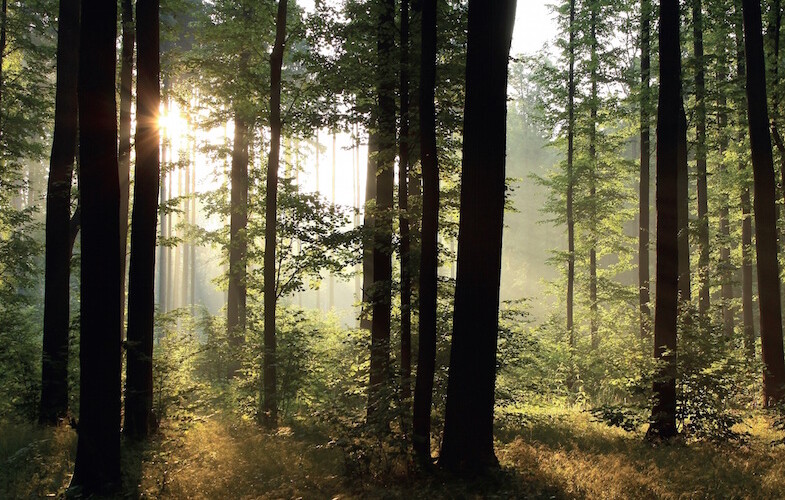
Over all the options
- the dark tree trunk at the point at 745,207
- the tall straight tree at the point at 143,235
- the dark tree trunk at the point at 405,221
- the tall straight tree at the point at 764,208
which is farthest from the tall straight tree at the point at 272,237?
the dark tree trunk at the point at 745,207

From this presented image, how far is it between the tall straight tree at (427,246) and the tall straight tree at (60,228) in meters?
8.43

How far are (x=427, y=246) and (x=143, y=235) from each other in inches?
224

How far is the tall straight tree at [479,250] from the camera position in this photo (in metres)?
7.09

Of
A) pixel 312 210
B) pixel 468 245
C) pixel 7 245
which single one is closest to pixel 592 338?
pixel 312 210

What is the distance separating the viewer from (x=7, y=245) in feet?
54.1

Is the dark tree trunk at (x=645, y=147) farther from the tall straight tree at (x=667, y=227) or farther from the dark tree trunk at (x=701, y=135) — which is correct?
the tall straight tree at (x=667, y=227)

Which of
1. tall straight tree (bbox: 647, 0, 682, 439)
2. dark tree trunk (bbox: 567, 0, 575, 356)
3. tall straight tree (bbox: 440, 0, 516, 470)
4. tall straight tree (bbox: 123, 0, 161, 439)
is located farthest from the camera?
dark tree trunk (bbox: 567, 0, 575, 356)

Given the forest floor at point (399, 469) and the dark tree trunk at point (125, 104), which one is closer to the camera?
the forest floor at point (399, 469)

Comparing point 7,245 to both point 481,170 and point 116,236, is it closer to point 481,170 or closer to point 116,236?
point 116,236

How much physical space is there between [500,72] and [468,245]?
253 cm

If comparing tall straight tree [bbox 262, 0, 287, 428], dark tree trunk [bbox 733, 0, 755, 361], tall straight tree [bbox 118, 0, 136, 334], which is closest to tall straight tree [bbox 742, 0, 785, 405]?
dark tree trunk [bbox 733, 0, 755, 361]

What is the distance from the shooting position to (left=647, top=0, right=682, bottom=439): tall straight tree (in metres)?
9.50

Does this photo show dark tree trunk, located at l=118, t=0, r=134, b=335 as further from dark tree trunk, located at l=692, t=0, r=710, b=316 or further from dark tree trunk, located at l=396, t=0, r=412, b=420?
dark tree trunk, located at l=692, t=0, r=710, b=316

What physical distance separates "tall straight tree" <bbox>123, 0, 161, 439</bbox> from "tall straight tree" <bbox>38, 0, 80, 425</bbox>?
2.73 metres
